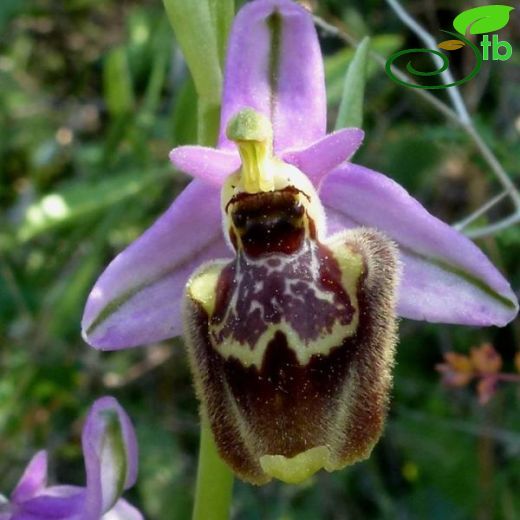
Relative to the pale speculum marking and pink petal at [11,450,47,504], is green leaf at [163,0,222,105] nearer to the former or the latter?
the pale speculum marking

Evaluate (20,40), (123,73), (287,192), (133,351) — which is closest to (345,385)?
(287,192)

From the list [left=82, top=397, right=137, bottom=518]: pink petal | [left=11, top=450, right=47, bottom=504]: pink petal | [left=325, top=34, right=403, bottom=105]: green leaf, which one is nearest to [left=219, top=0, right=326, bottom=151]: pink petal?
[left=82, top=397, right=137, bottom=518]: pink petal

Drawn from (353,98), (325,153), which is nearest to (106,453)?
(325,153)

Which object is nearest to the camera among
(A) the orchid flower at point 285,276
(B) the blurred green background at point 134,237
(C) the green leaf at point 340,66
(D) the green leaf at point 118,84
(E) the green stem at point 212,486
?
(A) the orchid flower at point 285,276

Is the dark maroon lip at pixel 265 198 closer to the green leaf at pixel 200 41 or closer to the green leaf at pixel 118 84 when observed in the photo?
the green leaf at pixel 200 41

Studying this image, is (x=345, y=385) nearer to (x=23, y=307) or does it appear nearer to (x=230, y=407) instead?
(x=230, y=407)

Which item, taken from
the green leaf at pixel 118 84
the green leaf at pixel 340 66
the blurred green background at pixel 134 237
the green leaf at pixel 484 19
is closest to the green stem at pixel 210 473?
the green leaf at pixel 484 19
